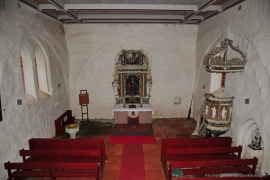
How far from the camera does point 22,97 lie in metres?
6.95

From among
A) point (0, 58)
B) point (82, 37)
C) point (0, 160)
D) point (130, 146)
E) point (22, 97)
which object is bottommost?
point (130, 146)

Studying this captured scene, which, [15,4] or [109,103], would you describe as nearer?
[15,4]

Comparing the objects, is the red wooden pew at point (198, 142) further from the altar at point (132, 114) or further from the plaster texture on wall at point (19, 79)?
the plaster texture on wall at point (19, 79)

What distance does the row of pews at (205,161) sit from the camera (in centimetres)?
559

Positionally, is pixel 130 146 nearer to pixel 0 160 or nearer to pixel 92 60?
pixel 0 160

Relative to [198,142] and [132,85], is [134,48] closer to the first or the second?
[132,85]

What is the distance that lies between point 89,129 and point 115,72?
3.73 metres

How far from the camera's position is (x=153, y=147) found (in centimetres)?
854

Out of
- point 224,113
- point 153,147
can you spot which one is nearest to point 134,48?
point 153,147

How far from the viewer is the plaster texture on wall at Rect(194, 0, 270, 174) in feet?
18.7

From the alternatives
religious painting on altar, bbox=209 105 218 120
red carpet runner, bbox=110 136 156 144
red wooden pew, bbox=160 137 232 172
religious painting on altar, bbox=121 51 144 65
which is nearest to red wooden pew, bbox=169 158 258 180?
red wooden pew, bbox=160 137 232 172

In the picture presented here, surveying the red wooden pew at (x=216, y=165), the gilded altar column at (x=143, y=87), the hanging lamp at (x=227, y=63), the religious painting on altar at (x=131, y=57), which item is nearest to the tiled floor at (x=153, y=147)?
the red wooden pew at (x=216, y=165)

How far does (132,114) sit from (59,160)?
5695mm

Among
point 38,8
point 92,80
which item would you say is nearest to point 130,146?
point 92,80
